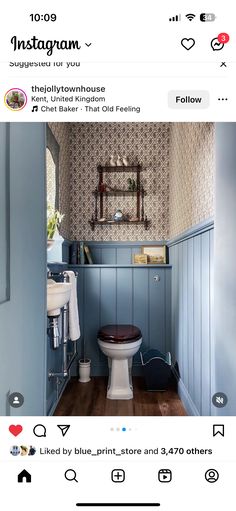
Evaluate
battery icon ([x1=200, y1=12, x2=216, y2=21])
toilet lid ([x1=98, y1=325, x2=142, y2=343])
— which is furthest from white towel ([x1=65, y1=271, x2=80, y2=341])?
battery icon ([x1=200, y1=12, x2=216, y2=21])

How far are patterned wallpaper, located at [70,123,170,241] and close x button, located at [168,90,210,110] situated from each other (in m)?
1.75

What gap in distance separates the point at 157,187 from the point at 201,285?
Answer: 1252 mm

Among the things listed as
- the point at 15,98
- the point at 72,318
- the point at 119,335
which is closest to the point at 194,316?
the point at 119,335

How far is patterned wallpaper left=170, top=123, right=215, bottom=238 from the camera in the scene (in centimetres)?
107

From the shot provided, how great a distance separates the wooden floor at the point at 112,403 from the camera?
4.39 feet
